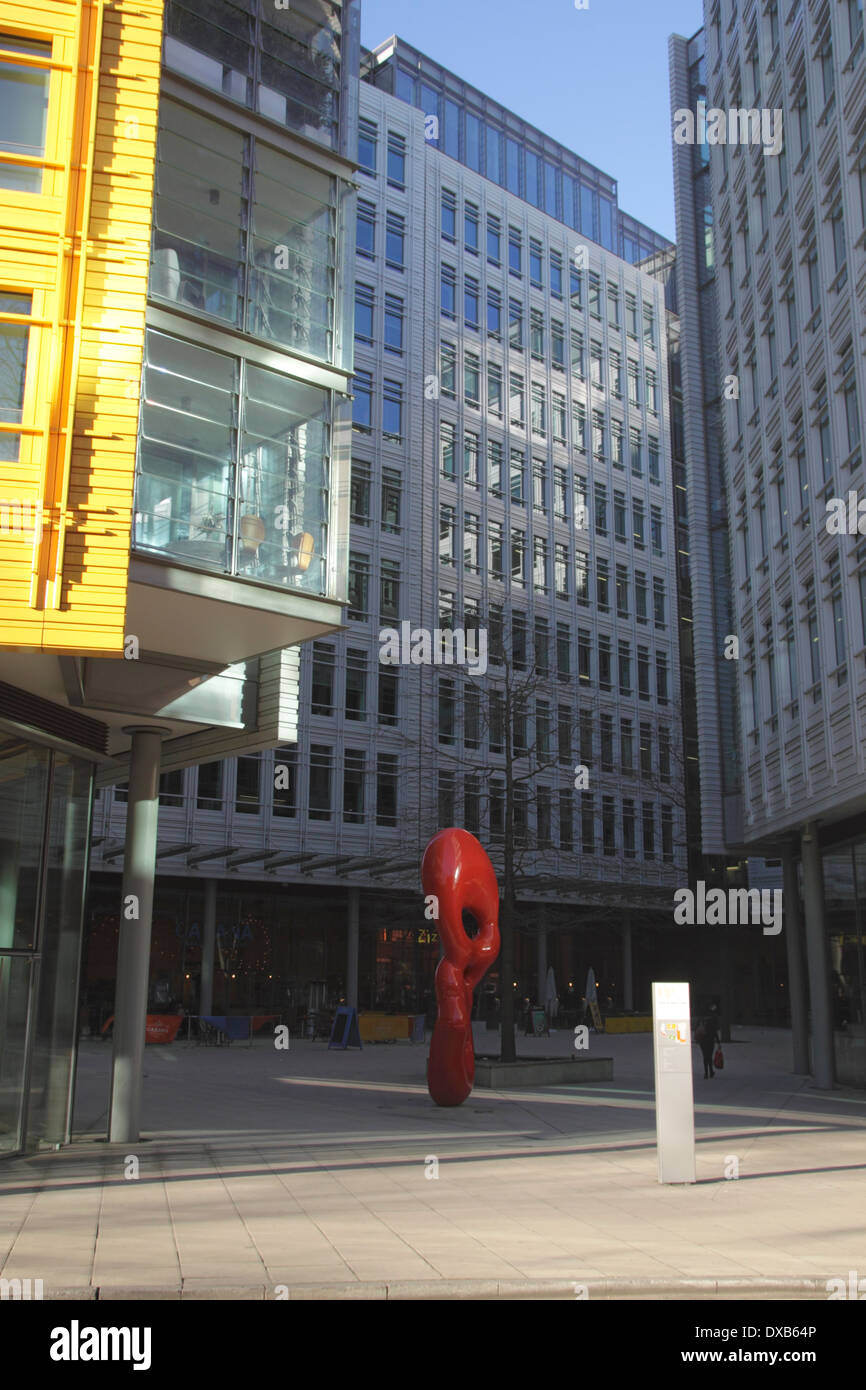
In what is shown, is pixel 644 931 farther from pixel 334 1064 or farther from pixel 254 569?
pixel 254 569

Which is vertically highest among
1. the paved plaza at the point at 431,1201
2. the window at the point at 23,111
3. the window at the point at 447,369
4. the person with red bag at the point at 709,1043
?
the window at the point at 447,369

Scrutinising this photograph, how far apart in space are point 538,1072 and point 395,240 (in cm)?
3848

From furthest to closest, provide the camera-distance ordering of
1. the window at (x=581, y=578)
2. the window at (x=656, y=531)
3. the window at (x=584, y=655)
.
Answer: the window at (x=656, y=531)
the window at (x=581, y=578)
the window at (x=584, y=655)

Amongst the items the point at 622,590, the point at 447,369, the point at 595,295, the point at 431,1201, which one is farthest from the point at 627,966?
the point at 431,1201

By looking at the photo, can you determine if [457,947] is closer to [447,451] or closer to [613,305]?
[447,451]

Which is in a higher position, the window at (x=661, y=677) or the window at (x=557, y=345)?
the window at (x=557, y=345)

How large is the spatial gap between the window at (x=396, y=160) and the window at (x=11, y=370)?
140 feet

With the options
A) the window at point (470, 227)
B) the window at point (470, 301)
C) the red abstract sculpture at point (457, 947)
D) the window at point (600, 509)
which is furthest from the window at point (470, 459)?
the red abstract sculpture at point (457, 947)

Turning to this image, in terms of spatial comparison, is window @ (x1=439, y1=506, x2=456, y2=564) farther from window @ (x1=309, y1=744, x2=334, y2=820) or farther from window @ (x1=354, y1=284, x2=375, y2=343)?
window @ (x1=309, y1=744, x2=334, y2=820)

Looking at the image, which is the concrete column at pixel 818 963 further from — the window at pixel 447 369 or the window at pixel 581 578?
the window at pixel 581 578

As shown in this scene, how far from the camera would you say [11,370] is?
1274 cm

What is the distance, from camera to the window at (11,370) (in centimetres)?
1266
